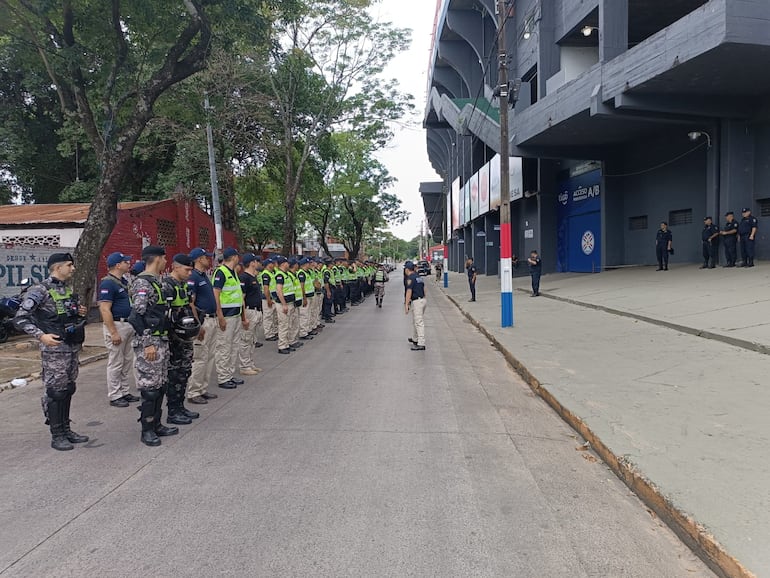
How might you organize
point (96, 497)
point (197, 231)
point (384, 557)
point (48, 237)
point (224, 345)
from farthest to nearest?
point (197, 231) < point (48, 237) < point (224, 345) < point (96, 497) < point (384, 557)

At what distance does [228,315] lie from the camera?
6738 mm

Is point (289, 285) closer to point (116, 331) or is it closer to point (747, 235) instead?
point (116, 331)

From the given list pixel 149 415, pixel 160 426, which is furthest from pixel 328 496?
pixel 160 426

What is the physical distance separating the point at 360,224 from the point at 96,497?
1793 inches

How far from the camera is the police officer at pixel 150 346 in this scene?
4.57 metres

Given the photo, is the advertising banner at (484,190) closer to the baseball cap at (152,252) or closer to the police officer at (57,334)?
the baseball cap at (152,252)

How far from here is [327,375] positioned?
7.46m

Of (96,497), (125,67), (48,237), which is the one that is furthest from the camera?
(48,237)

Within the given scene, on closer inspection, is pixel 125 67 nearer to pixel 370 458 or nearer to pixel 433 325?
pixel 433 325

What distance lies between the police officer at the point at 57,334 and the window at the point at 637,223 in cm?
2025

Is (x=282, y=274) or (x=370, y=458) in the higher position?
(x=282, y=274)

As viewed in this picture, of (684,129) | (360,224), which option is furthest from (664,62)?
(360,224)

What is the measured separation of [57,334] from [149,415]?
3.46ft

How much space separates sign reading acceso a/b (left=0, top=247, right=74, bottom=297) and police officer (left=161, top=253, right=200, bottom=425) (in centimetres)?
821
